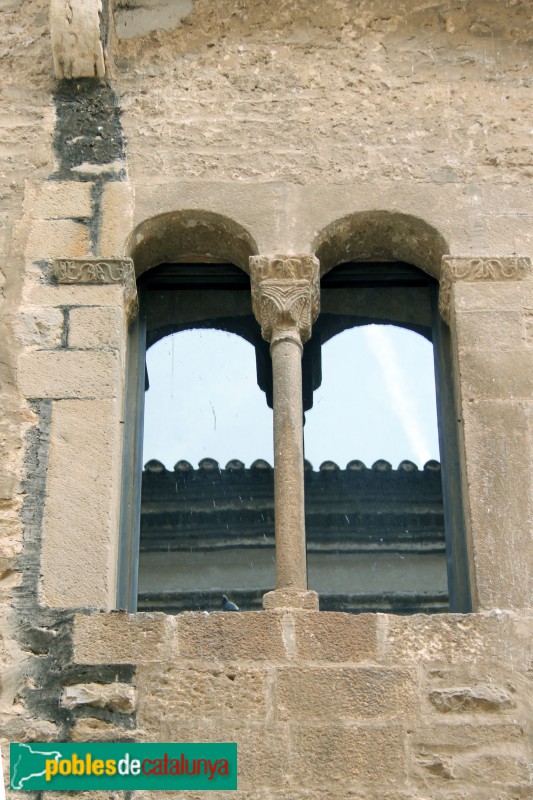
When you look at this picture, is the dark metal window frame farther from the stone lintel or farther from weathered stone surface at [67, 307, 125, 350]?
the stone lintel

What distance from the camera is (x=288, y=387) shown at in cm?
573

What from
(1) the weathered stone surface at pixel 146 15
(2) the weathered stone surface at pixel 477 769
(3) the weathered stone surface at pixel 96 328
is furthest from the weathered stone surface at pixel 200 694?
(1) the weathered stone surface at pixel 146 15

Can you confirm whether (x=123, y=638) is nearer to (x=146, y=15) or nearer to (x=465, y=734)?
(x=465, y=734)

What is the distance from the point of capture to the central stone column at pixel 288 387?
5359 millimetres

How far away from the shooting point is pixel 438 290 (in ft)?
20.8

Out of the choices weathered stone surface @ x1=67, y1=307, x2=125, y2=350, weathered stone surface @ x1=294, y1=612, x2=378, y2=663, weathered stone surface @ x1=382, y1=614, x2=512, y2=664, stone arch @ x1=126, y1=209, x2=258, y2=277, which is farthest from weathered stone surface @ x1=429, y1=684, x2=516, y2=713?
stone arch @ x1=126, y1=209, x2=258, y2=277

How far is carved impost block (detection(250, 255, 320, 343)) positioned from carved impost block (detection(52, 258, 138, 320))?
51cm

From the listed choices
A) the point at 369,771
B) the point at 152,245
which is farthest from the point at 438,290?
the point at 369,771

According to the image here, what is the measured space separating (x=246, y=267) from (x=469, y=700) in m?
2.13

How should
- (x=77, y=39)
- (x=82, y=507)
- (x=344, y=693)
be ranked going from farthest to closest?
(x=77, y=39) < (x=82, y=507) < (x=344, y=693)

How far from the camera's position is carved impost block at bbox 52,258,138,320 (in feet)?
19.9

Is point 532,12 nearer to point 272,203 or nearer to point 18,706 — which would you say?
point 272,203

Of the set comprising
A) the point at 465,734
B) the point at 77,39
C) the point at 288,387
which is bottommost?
the point at 465,734

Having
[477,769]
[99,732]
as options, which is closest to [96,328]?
[99,732]
